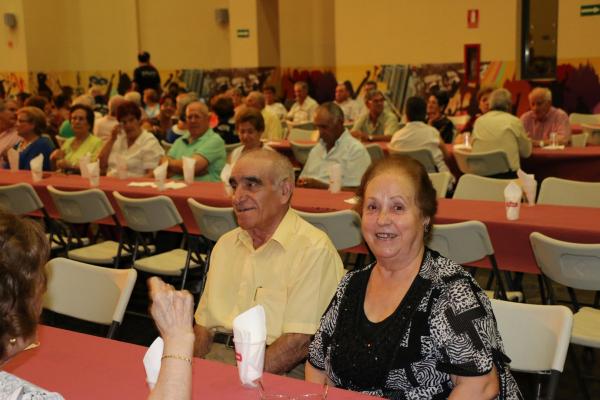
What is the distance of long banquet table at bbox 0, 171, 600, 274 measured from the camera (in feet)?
13.4

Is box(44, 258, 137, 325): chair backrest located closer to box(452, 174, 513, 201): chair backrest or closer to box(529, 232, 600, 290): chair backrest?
box(529, 232, 600, 290): chair backrest

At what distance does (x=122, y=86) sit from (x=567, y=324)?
15.4 m

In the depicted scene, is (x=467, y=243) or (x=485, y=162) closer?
(x=467, y=243)

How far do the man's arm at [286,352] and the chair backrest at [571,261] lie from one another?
4.28 feet

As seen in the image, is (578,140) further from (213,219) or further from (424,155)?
(213,219)

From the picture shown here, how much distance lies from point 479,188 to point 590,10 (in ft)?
23.1

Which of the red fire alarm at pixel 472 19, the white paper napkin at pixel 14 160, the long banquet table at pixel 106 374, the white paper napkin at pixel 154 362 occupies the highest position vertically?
the red fire alarm at pixel 472 19

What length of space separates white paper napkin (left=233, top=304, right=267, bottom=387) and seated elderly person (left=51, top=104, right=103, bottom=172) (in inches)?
218

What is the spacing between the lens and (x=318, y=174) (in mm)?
6367

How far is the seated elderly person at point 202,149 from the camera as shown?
6.45 m

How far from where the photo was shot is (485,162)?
7391mm

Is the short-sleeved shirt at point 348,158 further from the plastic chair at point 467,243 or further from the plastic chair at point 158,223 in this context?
the plastic chair at point 467,243

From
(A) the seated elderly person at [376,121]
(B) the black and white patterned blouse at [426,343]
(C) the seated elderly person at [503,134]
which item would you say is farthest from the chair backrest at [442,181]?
(A) the seated elderly person at [376,121]

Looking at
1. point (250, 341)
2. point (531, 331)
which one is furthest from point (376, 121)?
point (250, 341)
